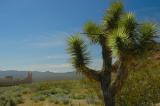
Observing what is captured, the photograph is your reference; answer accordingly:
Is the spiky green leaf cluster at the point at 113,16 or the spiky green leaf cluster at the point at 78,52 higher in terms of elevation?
the spiky green leaf cluster at the point at 113,16

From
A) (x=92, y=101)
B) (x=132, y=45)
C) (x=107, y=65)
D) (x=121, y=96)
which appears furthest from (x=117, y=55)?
(x=92, y=101)

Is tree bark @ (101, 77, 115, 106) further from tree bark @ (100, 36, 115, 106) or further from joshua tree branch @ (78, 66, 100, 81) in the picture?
joshua tree branch @ (78, 66, 100, 81)

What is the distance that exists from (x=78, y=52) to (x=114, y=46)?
1765mm

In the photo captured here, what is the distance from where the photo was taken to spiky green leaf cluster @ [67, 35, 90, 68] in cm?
1198

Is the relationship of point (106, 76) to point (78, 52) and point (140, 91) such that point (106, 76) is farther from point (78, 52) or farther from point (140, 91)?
point (140, 91)

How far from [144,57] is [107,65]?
55.9 inches

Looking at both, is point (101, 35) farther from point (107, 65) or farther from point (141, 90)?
point (141, 90)

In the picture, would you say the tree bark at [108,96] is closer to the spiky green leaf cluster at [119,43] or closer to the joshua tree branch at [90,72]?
the joshua tree branch at [90,72]

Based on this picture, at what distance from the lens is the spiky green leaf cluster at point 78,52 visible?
12.0m

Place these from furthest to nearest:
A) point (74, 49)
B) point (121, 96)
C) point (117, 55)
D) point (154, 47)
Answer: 1. point (121, 96)
2. point (74, 49)
3. point (154, 47)
4. point (117, 55)

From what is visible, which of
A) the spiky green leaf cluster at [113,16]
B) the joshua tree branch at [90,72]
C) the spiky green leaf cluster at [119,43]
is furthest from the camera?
the spiky green leaf cluster at [113,16]

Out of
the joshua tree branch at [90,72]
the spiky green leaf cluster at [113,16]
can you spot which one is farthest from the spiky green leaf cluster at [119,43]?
the spiky green leaf cluster at [113,16]

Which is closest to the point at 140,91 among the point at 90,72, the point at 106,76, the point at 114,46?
the point at 106,76

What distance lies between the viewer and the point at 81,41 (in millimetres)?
12141
